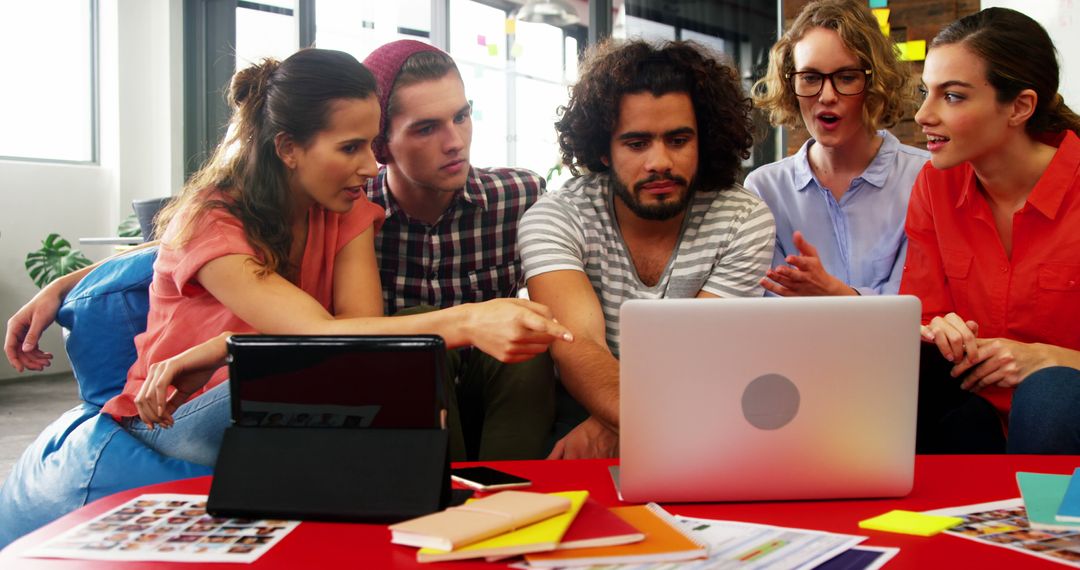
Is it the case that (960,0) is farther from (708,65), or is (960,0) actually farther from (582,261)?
(582,261)

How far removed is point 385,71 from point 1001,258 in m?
1.44

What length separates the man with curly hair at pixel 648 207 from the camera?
2.06 metres

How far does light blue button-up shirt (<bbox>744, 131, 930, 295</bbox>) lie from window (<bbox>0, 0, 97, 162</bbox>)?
468cm

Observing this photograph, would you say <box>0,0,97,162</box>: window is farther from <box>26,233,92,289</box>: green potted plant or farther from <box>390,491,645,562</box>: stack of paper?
<box>390,491,645,562</box>: stack of paper

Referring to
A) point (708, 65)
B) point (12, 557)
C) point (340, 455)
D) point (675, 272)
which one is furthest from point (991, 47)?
point (12, 557)

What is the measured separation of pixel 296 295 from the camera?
1724 mm

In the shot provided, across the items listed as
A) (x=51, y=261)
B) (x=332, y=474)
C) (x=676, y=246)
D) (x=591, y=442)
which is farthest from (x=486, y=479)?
(x=51, y=261)

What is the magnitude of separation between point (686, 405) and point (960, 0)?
3.60 metres

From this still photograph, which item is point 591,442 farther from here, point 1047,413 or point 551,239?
point 1047,413

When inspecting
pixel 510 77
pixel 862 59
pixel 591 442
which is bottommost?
pixel 591 442

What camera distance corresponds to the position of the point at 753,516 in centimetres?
106

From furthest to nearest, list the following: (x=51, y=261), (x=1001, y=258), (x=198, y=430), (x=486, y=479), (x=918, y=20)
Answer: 1. (x=51, y=261)
2. (x=918, y=20)
3. (x=1001, y=258)
4. (x=198, y=430)
5. (x=486, y=479)

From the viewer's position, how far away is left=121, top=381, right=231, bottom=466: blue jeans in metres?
1.72

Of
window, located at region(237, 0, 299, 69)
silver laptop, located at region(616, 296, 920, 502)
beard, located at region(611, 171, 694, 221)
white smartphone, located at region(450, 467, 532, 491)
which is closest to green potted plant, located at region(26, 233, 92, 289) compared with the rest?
window, located at region(237, 0, 299, 69)
